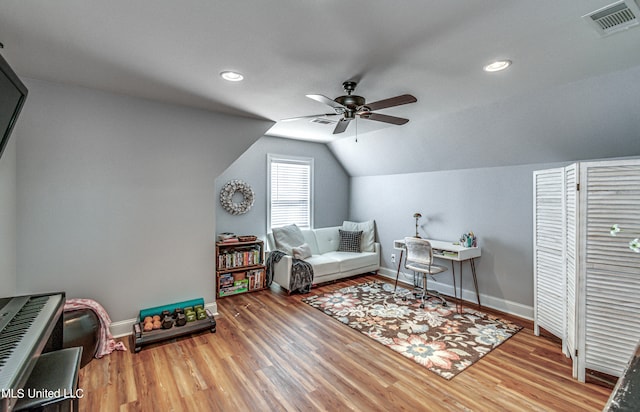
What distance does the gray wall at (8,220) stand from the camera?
2295 mm

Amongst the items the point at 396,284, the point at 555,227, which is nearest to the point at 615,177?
the point at 555,227

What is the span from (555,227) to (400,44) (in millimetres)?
2378

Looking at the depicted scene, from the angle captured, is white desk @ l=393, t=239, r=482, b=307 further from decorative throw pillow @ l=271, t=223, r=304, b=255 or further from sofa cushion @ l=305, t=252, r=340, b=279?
decorative throw pillow @ l=271, t=223, r=304, b=255

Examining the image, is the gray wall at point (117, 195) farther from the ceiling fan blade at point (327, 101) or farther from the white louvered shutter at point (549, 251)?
the white louvered shutter at point (549, 251)

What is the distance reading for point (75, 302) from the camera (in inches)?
105

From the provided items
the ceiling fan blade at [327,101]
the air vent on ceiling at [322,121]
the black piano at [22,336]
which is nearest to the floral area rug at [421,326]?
the ceiling fan blade at [327,101]

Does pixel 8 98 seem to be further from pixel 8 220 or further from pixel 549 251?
pixel 549 251

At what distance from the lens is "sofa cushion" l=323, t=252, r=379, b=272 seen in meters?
4.95

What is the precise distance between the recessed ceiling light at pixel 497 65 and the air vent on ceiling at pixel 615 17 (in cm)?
52

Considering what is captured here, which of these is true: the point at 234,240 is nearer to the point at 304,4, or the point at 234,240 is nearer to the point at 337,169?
the point at 337,169

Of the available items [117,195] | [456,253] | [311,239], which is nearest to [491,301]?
[456,253]

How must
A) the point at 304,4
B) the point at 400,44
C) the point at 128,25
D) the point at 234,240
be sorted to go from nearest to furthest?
the point at 304,4 → the point at 128,25 → the point at 400,44 → the point at 234,240

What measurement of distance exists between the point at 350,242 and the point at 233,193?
2.32 metres

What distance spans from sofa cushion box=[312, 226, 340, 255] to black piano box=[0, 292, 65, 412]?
3887 mm
